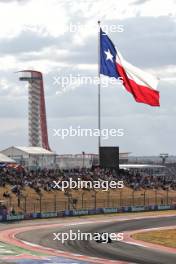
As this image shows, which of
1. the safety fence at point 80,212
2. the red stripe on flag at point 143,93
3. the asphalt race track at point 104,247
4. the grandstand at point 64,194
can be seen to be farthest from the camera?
the grandstand at point 64,194

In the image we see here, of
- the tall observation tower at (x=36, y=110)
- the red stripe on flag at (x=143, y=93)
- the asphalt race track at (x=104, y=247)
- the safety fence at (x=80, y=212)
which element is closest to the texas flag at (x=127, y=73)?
the red stripe on flag at (x=143, y=93)

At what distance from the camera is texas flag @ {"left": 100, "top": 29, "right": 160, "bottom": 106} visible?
28375 mm

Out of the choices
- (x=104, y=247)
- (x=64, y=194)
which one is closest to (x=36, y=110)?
(x=64, y=194)

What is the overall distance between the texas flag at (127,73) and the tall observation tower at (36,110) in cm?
10545

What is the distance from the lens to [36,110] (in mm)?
136375

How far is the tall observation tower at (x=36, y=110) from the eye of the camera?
134750mm

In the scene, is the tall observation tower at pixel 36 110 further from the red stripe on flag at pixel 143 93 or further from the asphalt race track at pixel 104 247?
the red stripe on flag at pixel 143 93

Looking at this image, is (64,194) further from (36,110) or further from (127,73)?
(36,110)

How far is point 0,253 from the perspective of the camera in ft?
104

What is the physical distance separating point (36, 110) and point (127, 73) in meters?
108

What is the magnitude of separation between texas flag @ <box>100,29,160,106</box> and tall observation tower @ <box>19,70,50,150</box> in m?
105

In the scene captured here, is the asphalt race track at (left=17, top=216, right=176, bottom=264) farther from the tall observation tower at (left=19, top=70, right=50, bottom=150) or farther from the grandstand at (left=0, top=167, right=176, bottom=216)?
the tall observation tower at (left=19, top=70, right=50, bottom=150)

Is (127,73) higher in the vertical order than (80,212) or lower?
higher

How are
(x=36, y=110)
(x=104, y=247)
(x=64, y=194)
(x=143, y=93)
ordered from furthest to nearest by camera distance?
(x=36, y=110)
(x=64, y=194)
(x=104, y=247)
(x=143, y=93)
